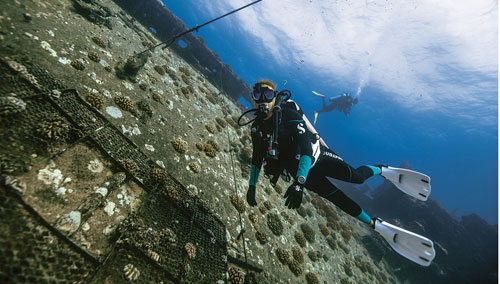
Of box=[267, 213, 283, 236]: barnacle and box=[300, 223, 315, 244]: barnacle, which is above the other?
box=[300, 223, 315, 244]: barnacle

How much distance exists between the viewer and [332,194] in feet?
21.1

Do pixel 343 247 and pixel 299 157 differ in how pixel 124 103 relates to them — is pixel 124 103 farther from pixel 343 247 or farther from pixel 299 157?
pixel 343 247

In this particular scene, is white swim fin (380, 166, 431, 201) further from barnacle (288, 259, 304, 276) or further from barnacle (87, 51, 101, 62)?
barnacle (87, 51, 101, 62)

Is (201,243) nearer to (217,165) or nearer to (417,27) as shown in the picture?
(217,165)

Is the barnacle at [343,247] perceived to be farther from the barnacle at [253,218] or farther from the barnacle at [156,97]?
the barnacle at [156,97]

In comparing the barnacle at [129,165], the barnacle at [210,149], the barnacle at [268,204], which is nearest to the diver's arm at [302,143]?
the barnacle at [129,165]

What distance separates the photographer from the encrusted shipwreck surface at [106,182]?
3.07m

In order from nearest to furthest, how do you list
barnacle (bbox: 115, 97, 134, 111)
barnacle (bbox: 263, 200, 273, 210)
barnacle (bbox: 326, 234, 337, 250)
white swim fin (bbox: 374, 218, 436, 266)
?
white swim fin (bbox: 374, 218, 436, 266) → barnacle (bbox: 115, 97, 134, 111) → barnacle (bbox: 263, 200, 273, 210) → barnacle (bbox: 326, 234, 337, 250)

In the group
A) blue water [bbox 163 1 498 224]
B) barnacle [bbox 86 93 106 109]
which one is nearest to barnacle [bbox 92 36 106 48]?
barnacle [bbox 86 93 106 109]

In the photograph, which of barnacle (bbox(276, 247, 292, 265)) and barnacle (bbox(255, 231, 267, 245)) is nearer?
barnacle (bbox(255, 231, 267, 245))

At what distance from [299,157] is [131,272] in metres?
4.54

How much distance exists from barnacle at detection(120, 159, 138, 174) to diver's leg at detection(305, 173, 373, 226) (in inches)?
223

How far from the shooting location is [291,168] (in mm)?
5848

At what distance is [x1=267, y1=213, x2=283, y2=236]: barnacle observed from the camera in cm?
838
